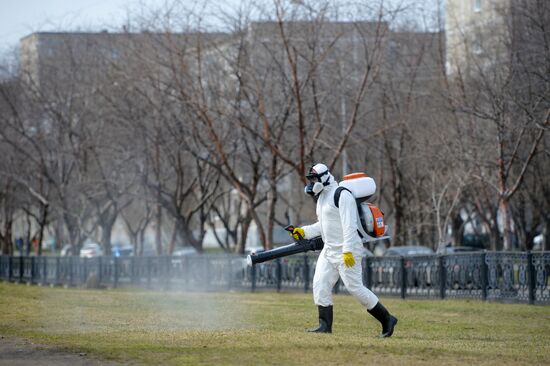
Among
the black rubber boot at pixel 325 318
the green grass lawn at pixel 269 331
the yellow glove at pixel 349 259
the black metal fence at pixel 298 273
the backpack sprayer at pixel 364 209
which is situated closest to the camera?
the green grass lawn at pixel 269 331

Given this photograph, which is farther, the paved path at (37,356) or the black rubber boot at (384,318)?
the black rubber boot at (384,318)

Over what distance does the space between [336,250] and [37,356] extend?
152 inches

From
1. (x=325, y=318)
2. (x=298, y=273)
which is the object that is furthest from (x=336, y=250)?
(x=298, y=273)

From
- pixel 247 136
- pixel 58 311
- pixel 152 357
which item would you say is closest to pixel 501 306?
pixel 58 311

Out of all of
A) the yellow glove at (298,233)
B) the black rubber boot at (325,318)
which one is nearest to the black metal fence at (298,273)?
the black rubber boot at (325,318)

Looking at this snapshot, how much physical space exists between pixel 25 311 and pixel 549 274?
10.8 metres

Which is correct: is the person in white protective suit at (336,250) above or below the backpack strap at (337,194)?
below

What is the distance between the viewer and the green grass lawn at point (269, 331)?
10.7m

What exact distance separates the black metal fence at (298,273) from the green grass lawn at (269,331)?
750 millimetres

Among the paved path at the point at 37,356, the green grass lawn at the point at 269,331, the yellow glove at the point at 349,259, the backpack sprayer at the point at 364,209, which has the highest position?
the backpack sprayer at the point at 364,209

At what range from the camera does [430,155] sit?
3562 centimetres

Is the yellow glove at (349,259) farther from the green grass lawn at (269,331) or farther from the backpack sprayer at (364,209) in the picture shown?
the green grass lawn at (269,331)

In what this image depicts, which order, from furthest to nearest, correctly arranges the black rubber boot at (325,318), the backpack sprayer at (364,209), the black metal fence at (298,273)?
the black metal fence at (298,273) < the black rubber boot at (325,318) < the backpack sprayer at (364,209)

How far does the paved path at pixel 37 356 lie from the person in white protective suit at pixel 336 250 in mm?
3337
